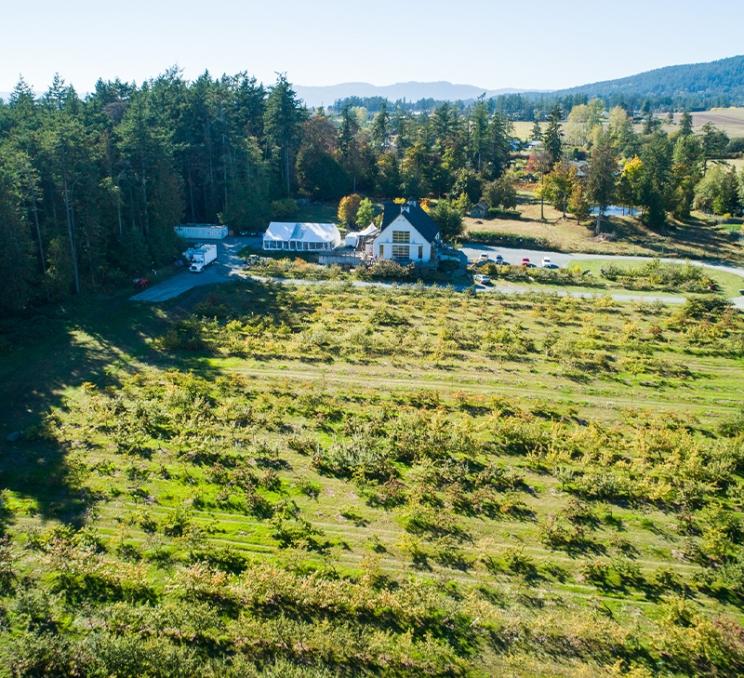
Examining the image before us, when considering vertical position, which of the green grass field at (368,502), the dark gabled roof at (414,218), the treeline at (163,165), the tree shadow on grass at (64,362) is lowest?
the green grass field at (368,502)

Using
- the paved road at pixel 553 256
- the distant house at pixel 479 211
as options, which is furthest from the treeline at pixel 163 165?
the paved road at pixel 553 256

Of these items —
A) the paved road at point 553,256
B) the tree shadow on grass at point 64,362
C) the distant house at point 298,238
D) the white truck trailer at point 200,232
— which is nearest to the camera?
the tree shadow on grass at point 64,362

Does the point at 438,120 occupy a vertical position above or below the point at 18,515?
above

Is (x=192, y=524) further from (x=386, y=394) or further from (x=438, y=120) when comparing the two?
(x=438, y=120)

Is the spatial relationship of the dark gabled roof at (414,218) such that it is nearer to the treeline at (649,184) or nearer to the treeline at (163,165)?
the treeline at (163,165)

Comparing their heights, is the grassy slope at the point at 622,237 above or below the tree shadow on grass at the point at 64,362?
above

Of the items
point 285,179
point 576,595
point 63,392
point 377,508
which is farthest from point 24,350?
point 285,179

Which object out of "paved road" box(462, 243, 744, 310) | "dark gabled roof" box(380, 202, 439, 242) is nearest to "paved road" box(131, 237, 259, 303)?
"dark gabled roof" box(380, 202, 439, 242)
